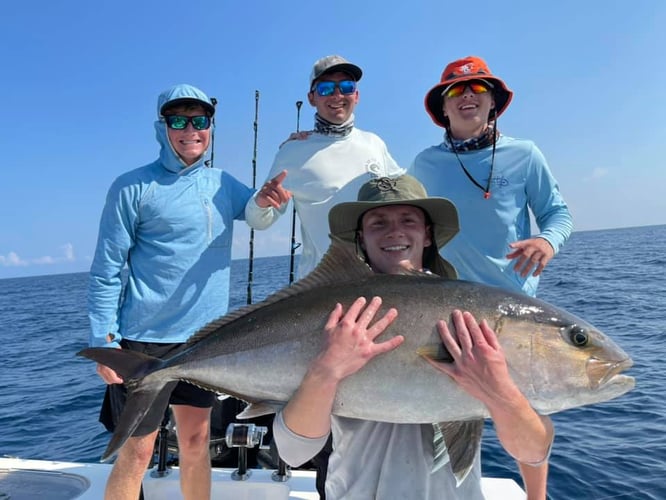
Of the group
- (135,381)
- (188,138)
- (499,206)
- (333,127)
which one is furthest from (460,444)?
(188,138)

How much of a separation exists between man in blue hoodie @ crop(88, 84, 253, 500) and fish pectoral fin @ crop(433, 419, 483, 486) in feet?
5.95

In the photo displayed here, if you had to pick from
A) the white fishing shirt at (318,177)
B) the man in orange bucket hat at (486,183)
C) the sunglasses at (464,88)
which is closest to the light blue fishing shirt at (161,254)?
the white fishing shirt at (318,177)

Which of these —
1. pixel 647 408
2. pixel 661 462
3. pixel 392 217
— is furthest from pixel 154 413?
pixel 647 408

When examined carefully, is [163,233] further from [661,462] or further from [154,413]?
[661,462]

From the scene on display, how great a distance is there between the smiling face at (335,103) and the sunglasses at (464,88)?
728mm

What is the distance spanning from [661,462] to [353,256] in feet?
16.7

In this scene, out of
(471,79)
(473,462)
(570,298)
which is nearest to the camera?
(473,462)

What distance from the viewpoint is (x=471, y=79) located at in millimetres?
3311

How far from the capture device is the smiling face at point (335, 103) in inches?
142

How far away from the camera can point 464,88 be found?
11.0 feet

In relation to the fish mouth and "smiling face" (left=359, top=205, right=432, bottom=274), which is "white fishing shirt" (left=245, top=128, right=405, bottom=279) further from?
the fish mouth

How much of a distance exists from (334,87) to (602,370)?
2.62m

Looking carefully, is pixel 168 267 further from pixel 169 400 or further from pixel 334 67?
pixel 334 67

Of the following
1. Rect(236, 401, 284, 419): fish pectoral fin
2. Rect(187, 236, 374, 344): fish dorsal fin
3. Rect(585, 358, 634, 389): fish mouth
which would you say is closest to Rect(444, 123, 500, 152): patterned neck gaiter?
Rect(187, 236, 374, 344): fish dorsal fin
